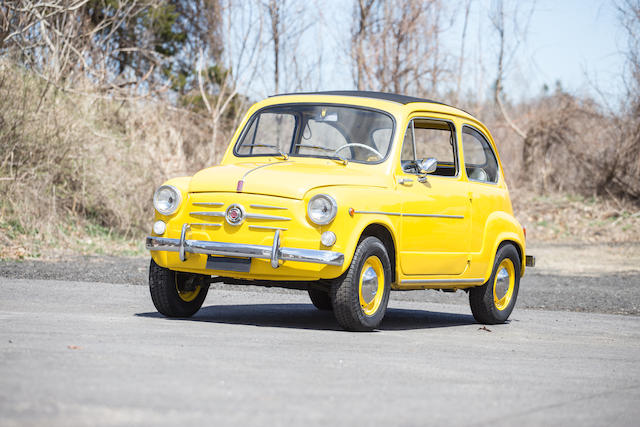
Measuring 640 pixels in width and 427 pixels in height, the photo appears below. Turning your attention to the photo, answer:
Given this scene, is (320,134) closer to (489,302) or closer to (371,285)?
(371,285)

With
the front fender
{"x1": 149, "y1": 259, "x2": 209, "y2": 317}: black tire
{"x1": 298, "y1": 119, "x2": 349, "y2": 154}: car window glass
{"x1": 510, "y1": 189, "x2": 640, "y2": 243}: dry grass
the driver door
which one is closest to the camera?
the front fender

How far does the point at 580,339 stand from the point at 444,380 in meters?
3.31

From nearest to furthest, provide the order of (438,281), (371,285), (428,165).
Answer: (371,285) < (428,165) < (438,281)

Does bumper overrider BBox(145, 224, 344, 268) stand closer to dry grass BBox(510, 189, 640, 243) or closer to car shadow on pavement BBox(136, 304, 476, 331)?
car shadow on pavement BBox(136, 304, 476, 331)

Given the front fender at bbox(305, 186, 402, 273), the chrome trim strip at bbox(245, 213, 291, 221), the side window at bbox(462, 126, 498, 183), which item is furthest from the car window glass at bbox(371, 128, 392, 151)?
the chrome trim strip at bbox(245, 213, 291, 221)

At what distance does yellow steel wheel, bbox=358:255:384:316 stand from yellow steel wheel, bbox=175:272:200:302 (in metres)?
1.72

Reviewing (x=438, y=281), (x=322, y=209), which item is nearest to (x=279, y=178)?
(x=322, y=209)

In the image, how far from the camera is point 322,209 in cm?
799

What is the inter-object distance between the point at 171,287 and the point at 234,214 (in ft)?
3.66

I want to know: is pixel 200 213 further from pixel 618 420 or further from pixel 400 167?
pixel 618 420

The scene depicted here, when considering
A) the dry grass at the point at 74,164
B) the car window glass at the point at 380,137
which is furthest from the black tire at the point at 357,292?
the dry grass at the point at 74,164

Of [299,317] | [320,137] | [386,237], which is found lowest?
[299,317]

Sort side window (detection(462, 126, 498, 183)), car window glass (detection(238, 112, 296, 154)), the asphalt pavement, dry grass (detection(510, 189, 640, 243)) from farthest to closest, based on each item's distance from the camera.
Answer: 1. dry grass (detection(510, 189, 640, 243))
2. side window (detection(462, 126, 498, 183))
3. car window glass (detection(238, 112, 296, 154))
4. the asphalt pavement

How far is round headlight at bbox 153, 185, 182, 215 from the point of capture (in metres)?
8.53
